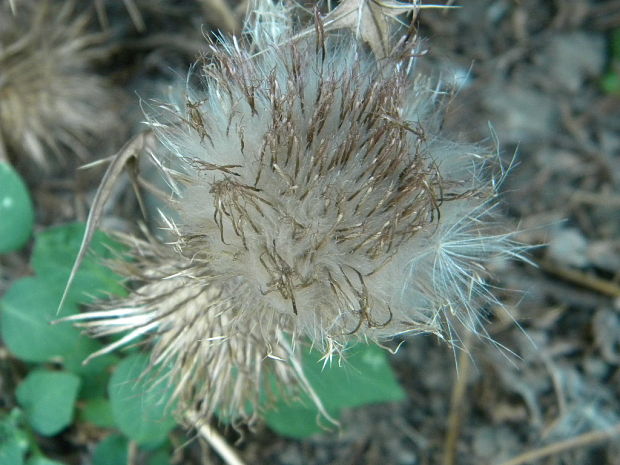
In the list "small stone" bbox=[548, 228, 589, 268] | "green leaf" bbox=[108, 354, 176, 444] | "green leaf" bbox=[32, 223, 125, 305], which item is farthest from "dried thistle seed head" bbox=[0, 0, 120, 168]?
"small stone" bbox=[548, 228, 589, 268]

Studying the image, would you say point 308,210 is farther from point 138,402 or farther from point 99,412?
point 99,412

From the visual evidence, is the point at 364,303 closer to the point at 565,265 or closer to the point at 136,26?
the point at 565,265

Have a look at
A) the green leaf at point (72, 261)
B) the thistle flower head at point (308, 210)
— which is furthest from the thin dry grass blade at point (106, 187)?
the green leaf at point (72, 261)

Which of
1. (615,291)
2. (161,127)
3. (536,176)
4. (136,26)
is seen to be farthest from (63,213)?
(615,291)

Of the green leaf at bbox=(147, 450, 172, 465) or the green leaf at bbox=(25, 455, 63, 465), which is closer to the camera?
the green leaf at bbox=(25, 455, 63, 465)

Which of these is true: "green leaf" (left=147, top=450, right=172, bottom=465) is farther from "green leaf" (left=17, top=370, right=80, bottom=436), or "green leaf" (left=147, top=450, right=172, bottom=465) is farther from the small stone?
the small stone

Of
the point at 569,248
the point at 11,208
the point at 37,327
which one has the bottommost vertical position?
the point at 569,248

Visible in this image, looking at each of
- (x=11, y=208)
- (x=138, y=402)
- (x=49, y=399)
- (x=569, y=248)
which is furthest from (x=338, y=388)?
(x=569, y=248)

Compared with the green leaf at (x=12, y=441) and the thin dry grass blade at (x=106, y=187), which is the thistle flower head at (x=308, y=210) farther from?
the green leaf at (x=12, y=441)
